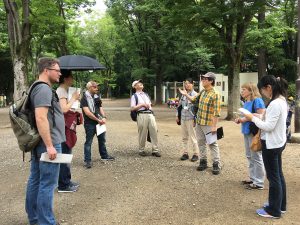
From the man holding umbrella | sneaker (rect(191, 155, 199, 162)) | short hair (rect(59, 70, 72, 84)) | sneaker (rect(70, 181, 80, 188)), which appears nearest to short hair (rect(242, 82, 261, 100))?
sneaker (rect(191, 155, 199, 162))

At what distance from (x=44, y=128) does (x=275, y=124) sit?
2.63 meters

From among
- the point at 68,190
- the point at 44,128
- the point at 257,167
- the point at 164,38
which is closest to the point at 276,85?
the point at 257,167

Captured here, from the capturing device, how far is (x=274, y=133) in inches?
171

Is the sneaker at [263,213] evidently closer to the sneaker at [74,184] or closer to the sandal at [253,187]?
the sandal at [253,187]

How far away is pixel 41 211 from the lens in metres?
3.88

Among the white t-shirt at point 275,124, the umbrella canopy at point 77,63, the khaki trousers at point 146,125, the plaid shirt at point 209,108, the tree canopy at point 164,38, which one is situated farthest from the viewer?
the tree canopy at point 164,38

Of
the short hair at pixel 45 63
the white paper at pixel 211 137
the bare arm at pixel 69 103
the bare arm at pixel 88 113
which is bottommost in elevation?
the white paper at pixel 211 137

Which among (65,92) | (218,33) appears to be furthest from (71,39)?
(65,92)

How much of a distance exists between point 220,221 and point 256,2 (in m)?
12.2

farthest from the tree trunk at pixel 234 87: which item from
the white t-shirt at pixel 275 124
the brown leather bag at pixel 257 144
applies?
the white t-shirt at pixel 275 124

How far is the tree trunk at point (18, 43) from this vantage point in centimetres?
1518

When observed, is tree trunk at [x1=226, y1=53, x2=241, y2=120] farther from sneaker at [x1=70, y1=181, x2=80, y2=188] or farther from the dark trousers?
the dark trousers

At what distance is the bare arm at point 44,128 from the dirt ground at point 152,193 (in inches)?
45.4

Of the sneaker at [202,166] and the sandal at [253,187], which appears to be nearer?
the sandal at [253,187]
